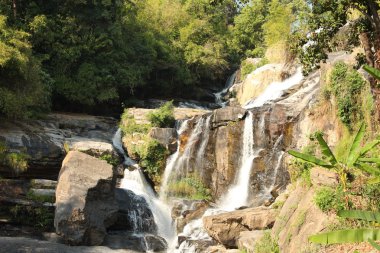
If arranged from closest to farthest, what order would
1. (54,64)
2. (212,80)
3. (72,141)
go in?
(72,141) < (54,64) < (212,80)

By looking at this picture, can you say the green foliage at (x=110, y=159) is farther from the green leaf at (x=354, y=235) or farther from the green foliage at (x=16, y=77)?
the green leaf at (x=354, y=235)

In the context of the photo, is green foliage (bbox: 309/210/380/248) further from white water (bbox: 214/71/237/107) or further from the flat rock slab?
white water (bbox: 214/71/237/107)

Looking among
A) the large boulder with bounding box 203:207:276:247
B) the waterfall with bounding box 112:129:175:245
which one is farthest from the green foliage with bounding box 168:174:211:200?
the large boulder with bounding box 203:207:276:247

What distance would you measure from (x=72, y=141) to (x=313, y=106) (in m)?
12.0

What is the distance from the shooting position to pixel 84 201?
52.5ft

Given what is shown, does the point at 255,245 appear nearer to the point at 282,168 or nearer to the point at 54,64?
the point at 282,168

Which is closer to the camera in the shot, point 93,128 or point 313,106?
point 313,106

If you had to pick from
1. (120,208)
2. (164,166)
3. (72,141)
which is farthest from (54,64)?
(120,208)

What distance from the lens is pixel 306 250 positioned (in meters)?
9.27

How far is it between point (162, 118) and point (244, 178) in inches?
253

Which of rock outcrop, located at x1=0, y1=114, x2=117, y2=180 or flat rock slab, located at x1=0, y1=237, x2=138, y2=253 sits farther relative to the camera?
rock outcrop, located at x1=0, y1=114, x2=117, y2=180

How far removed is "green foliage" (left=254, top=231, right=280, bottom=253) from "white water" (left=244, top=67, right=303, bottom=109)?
621 inches

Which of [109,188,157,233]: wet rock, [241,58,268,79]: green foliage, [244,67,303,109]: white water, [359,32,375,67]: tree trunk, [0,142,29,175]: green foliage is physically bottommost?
[109,188,157,233]: wet rock

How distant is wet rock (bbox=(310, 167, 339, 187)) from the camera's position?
10.6 metres
